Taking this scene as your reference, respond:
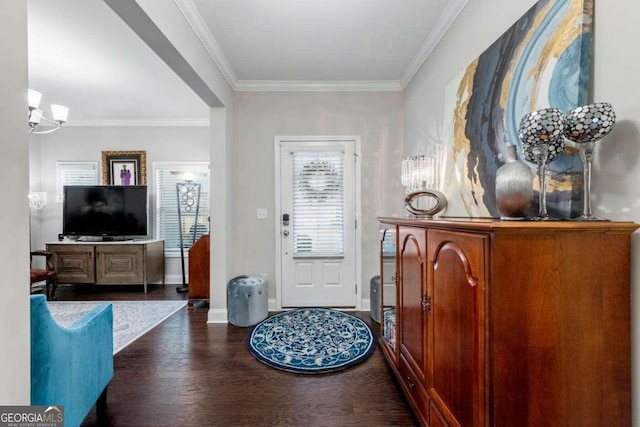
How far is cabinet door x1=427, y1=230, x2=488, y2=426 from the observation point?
3.10ft

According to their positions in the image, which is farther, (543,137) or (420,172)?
(420,172)

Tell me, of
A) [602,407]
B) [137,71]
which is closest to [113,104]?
[137,71]

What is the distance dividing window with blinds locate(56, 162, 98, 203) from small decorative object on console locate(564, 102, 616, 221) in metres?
5.91

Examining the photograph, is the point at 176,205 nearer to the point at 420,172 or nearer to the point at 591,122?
the point at 420,172

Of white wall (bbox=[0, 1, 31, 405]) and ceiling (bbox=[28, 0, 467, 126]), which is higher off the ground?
ceiling (bbox=[28, 0, 467, 126])

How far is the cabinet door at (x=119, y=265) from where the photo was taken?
411cm

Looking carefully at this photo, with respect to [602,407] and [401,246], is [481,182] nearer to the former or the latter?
[401,246]

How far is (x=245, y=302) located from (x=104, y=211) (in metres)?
3.07

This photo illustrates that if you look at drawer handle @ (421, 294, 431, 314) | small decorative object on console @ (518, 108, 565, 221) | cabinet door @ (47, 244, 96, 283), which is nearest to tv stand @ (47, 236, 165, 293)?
cabinet door @ (47, 244, 96, 283)

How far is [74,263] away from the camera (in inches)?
161

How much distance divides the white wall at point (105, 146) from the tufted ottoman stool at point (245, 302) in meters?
2.21

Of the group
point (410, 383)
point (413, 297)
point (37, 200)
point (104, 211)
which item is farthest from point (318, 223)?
point (37, 200)

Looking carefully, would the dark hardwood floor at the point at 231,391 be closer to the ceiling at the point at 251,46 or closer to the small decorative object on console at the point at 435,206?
the small decorative object on console at the point at 435,206

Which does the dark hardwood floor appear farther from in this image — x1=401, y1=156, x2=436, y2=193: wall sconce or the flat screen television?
the flat screen television
